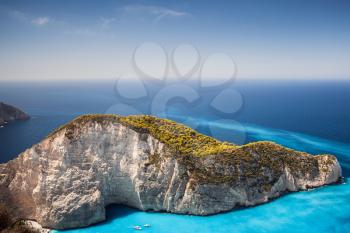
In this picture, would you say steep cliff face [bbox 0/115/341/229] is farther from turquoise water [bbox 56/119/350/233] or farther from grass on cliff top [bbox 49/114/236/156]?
turquoise water [bbox 56/119/350/233]

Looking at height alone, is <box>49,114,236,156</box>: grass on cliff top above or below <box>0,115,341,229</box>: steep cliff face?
above

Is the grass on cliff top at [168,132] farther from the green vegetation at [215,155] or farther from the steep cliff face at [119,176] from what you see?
the steep cliff face at [119,176]

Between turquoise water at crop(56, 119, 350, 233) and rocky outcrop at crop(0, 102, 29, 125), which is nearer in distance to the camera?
turquoise water at crop(56, 119, 350, 233)

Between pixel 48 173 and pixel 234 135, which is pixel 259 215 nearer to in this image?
pixel 48 173

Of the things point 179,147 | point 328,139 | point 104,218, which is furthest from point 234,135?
point 104,218

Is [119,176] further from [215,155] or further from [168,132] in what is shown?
[215,155]

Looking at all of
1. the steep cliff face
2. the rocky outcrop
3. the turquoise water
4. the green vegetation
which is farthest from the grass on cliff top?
the rocky outcrop

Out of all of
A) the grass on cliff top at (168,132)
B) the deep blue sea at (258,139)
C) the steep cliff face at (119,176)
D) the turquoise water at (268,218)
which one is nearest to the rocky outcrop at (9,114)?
the deep blue sea at (258,139)

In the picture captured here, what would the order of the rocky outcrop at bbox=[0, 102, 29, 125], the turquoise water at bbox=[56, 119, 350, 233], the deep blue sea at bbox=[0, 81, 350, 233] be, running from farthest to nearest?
the rocky outcrop at bbox=[0, 102, 29, 125]
the deep blue sea at bbox=[0, 81, 350, 233]
the turquoise water at bbox=[56, 119, 350, 233]
